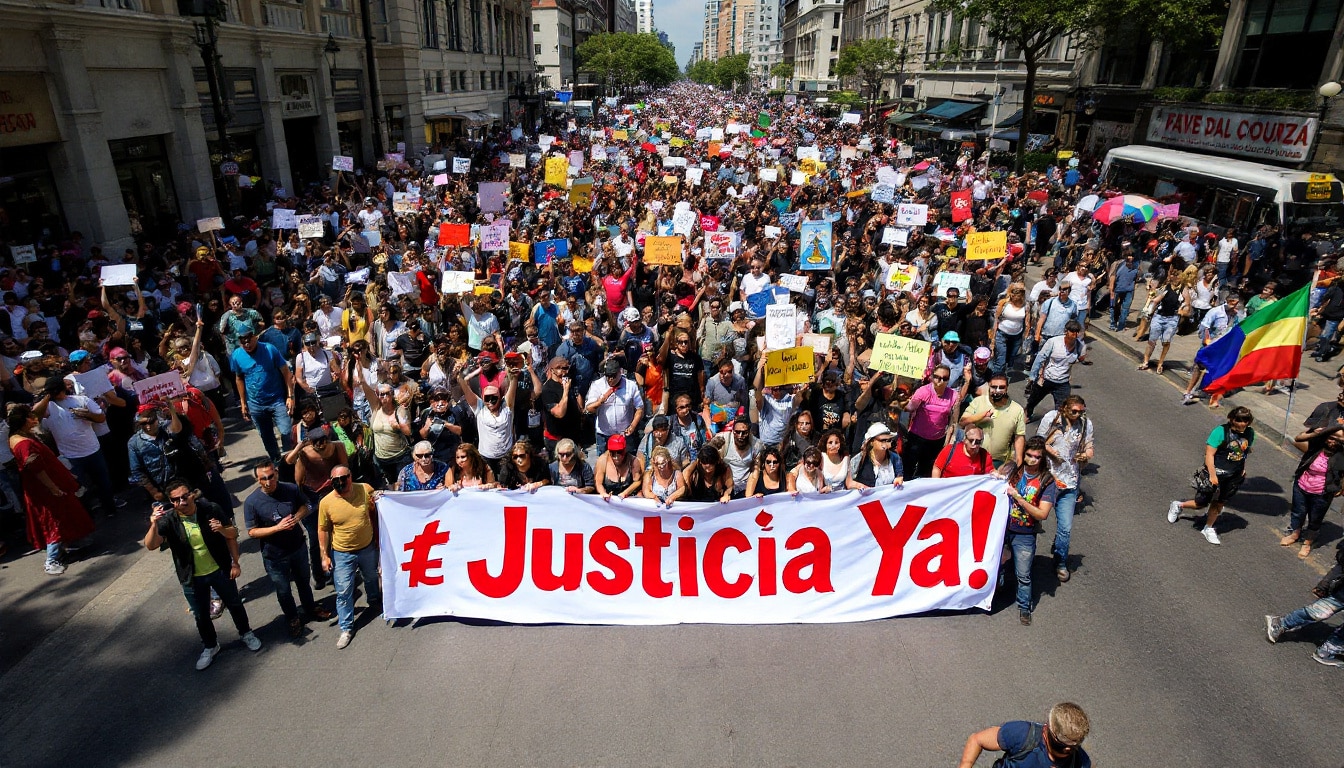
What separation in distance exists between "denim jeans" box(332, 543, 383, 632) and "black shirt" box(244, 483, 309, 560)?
0.34 m

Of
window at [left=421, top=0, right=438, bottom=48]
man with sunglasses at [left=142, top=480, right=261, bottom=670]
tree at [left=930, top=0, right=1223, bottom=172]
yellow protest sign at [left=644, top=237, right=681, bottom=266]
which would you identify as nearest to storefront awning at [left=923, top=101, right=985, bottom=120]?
tree at [left=930, top=0, right=1223, bottom=172]

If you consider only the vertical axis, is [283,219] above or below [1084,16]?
below

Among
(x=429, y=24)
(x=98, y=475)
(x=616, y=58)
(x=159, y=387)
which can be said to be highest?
(x=616, y=58)

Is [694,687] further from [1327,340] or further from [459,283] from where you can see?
[1327,340]

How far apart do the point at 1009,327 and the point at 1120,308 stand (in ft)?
20.0

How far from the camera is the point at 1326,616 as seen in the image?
5.43 m

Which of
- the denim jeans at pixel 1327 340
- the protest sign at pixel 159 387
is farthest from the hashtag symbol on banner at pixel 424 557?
the denim jeans at pixel 1327 340

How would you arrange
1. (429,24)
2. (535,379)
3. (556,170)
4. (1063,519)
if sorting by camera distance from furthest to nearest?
(429,24), (556,170), (535,379), (1063,519)

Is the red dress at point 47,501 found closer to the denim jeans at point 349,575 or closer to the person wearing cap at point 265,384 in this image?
the person wearing cap at point 265,384

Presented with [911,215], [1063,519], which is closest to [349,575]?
[1063,519]

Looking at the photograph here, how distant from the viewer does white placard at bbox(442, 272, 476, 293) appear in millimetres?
10320

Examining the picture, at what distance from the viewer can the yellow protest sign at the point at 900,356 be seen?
24.7 ft

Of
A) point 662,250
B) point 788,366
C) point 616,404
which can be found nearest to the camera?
point 788,366

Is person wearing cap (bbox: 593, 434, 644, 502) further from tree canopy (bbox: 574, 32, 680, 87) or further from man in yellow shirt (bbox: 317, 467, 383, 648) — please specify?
tree canopy (bbox: 574, 32, 680, 87)
